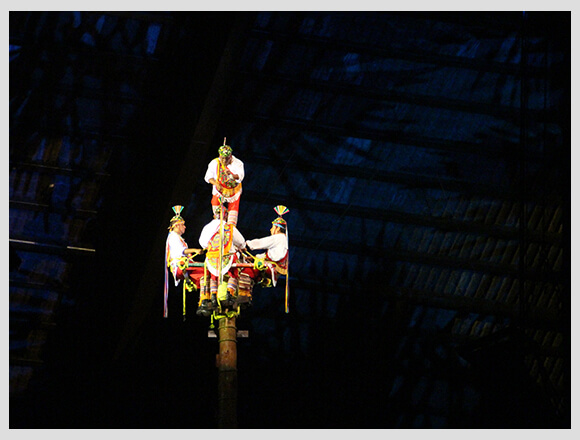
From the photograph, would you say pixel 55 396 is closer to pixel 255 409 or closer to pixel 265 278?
pixel 255 409

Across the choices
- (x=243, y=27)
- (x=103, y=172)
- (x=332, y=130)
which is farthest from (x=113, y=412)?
(x=243, y=27)

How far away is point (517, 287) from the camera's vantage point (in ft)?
90.5

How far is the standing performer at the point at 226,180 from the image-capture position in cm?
1759

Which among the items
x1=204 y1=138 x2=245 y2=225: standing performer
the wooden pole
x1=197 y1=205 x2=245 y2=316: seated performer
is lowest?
the wooden pole

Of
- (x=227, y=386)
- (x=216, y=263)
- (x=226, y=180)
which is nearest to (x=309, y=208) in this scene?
(x=226, y=180)

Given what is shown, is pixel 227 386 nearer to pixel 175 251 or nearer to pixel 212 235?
pixel 212 235

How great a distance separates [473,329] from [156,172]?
27.8 ft

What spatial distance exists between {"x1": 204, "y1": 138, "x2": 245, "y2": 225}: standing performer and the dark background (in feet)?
14.0

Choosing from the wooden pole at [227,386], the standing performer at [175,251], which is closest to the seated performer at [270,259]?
the standing performer at [175,251]

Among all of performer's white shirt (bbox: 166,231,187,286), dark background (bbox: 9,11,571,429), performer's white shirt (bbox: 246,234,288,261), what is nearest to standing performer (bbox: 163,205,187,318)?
performer's white shirt (bbox: 166,231,187,286)

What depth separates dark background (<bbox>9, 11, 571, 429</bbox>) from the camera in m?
23.3

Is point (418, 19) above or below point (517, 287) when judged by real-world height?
above

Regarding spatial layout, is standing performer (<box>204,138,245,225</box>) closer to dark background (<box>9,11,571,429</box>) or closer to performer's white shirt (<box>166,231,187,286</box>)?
performer's white shirt (<box>166,231,187,286</box>)

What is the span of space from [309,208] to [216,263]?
8935 mm
